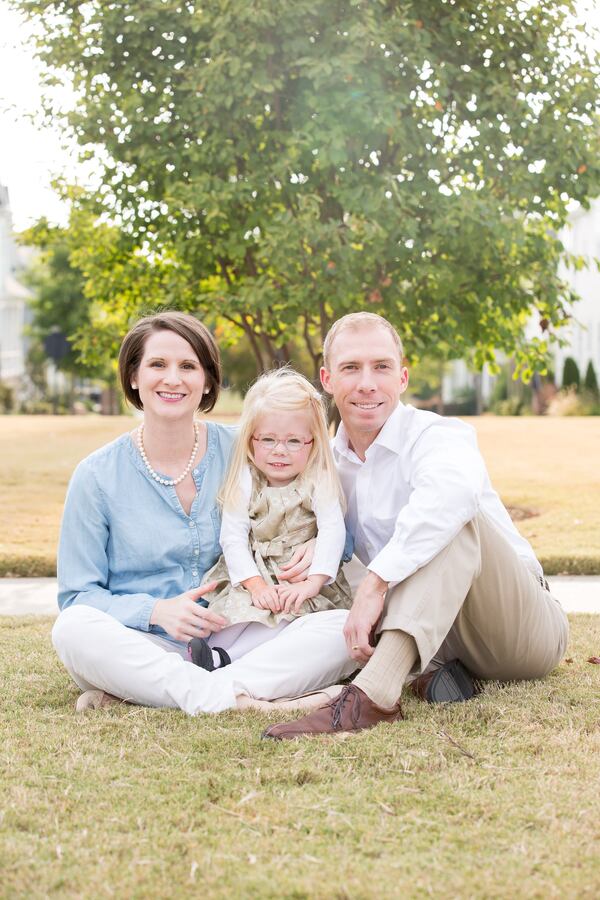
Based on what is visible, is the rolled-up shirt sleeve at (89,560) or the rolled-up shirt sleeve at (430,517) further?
the rolled-up shirt sleeve at (89,560)

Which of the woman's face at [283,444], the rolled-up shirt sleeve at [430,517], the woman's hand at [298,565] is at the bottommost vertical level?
the woman's hand at [298,565]

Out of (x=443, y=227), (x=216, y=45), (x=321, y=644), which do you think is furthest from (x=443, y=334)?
(x=321, y=644)

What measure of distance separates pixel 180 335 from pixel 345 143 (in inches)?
140

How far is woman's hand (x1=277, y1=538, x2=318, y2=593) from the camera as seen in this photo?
11.9ft

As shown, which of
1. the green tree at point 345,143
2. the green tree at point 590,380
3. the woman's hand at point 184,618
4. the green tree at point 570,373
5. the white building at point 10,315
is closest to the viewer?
the woman's hand at point 184,618

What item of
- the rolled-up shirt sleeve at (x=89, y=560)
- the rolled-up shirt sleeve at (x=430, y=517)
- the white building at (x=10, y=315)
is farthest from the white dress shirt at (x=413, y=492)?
the white building at (x=10, y=315)

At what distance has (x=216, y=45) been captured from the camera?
6508 millimetres

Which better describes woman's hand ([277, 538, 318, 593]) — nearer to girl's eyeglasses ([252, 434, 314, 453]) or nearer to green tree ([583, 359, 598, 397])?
girl's eyeglasses ([252, 434, 314, 453])

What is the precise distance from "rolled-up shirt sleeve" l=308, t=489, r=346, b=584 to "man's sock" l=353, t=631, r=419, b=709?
1.65ft

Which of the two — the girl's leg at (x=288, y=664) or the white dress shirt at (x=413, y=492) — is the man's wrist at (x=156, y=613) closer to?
the girl's leg at (x=288, y=664)

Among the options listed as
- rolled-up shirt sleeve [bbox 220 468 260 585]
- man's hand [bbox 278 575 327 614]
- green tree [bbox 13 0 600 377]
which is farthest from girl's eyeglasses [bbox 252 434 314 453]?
green tree [bbox 13 0 600 377]

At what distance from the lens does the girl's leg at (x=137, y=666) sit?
3387 mm

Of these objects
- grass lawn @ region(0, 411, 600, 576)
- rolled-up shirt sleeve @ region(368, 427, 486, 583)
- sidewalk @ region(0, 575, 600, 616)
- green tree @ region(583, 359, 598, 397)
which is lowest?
sidewalk @ region(0, 575, 600, 616)

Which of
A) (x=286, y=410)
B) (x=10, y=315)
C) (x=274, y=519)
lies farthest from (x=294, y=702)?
(x=10, y=315)
